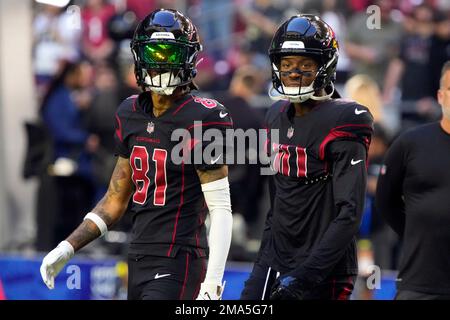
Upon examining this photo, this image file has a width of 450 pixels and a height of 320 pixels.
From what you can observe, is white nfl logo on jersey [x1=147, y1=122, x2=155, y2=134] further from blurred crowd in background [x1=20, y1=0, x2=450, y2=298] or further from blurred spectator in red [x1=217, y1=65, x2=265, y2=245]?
blurred spectator in red [x1=217, y1=65, x2=265, y2=245]

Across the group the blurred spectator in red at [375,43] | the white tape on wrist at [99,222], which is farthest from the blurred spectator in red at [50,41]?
the white tape on wrist at [99,222]

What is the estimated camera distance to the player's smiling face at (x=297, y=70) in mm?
5617

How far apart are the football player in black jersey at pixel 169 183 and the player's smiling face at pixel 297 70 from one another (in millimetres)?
358

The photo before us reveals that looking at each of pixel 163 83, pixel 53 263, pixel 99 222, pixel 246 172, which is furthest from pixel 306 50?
pixel 246 172

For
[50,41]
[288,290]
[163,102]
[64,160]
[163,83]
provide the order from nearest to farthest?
[288,290] → [163,83] → [163,102] → [64,160] → [50,41]

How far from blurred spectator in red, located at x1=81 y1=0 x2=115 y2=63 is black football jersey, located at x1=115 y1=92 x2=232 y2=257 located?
6683 millimetres

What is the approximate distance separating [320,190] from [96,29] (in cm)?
743

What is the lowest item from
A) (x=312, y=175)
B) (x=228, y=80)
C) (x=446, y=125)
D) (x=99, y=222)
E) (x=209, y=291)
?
(x=209, y=291)

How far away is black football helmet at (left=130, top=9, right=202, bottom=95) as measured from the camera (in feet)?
18.5

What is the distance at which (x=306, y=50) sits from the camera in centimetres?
564

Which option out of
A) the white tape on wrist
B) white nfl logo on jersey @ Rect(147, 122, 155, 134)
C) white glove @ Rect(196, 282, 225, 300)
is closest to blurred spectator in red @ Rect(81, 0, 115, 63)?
the white tape on wrist

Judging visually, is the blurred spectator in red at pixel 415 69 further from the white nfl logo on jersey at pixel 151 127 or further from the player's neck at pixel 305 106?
the white nfl logo on jersey at pixel 151 127

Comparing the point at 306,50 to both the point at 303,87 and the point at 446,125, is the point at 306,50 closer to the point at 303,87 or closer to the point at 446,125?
the point at 303,87

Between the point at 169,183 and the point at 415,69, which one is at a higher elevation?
the point at 415,69
